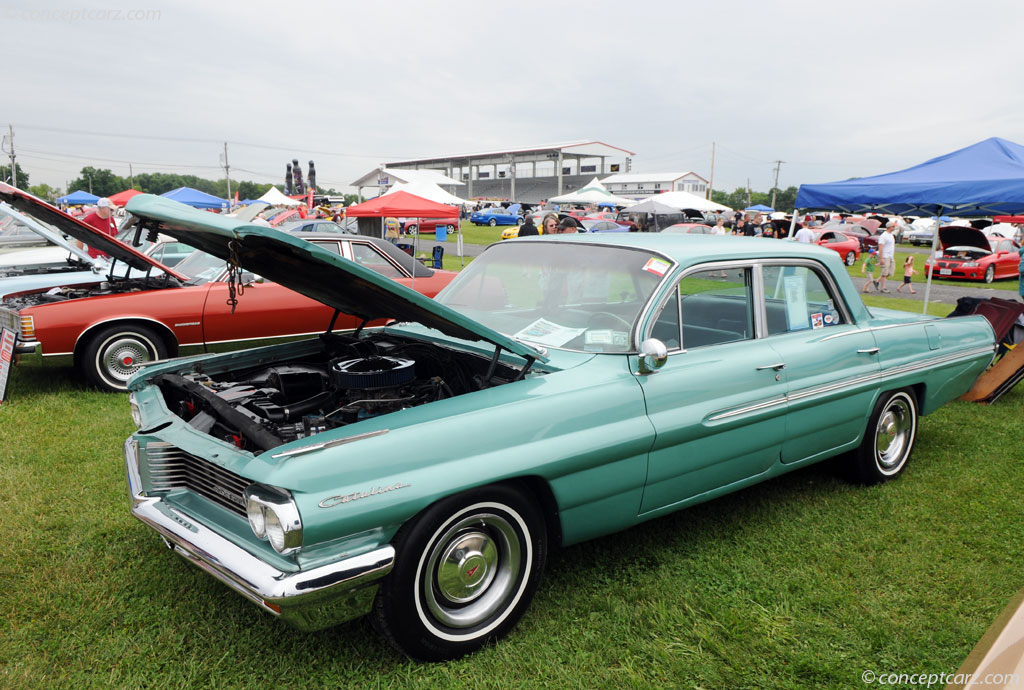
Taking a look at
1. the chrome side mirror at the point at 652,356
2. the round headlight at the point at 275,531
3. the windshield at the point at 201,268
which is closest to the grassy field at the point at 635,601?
the round headlight at the point at 275,531

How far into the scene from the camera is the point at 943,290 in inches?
653

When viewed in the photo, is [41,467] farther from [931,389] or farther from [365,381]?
[931,389]

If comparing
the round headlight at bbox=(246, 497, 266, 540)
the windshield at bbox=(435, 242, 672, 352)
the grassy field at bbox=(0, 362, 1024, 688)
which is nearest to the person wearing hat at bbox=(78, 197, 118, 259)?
the grassy field at bbox=(0, 362, 1024, 688)

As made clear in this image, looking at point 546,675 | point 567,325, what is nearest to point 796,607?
point 546,675

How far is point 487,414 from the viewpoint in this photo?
2.55m

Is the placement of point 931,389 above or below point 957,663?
above

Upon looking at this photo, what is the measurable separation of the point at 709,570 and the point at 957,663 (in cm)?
102

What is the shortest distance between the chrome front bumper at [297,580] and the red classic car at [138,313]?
3.11 m

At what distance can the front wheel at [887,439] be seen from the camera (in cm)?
418

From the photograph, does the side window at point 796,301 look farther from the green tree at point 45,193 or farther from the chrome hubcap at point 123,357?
the green tree at point 45,193

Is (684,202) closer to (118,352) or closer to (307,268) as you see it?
(118,352)

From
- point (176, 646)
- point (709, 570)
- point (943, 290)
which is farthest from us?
point (943, 290)

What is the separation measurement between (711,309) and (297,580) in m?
2.58

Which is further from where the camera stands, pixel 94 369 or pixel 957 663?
pixel 94 369
